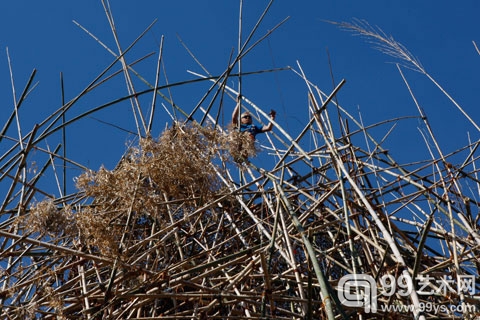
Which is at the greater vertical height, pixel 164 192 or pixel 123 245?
pixel 164 192

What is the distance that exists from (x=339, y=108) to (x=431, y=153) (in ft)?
1.00

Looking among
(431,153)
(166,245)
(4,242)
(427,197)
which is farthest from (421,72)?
(4,242)

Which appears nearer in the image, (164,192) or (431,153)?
(164,192)

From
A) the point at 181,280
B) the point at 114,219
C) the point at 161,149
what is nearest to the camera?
the point at 181,280

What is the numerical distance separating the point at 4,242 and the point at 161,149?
0.45 m

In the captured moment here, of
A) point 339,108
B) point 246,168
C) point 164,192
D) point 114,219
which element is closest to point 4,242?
point 114,219

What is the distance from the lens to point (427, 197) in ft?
7.35

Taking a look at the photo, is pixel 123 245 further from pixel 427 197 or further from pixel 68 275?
pixel 427 197

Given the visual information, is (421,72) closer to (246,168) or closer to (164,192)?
(246,168)

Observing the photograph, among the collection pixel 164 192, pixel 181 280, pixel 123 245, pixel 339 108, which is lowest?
pixel 181 280

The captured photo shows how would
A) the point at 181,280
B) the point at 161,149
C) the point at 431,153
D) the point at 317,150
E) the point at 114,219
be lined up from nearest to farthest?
the point at 181,280, the point at 161,149, the point at 114,219, the point at 317,150, the point at 431,153

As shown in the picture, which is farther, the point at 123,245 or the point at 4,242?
the point at 4,242

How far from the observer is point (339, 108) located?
2523 millimetres

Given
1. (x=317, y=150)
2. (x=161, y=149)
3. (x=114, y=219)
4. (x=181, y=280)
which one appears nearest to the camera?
(x=181, y=280)
